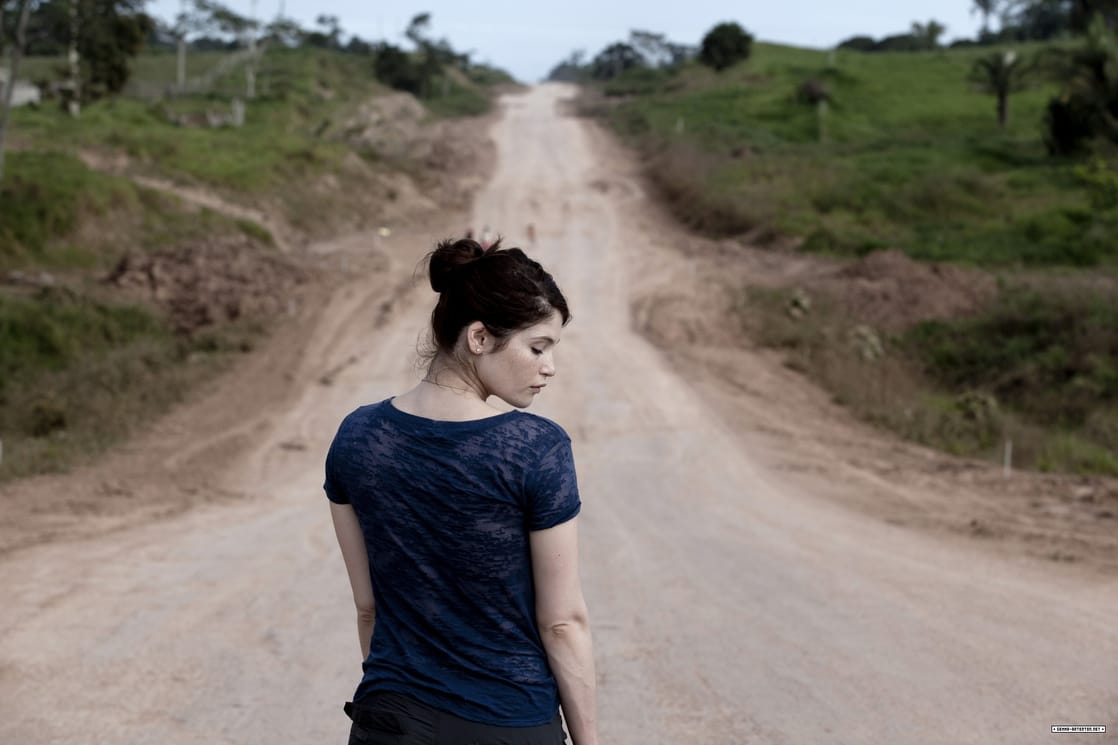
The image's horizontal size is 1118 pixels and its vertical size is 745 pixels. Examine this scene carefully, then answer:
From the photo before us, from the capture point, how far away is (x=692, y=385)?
1747cm

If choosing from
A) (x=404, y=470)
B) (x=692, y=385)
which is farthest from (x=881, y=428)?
(x=404, y=470)

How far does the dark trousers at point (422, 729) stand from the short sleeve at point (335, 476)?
470 mm

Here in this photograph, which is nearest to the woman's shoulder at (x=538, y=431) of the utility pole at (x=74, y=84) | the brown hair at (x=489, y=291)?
the brown hair at (x=489, y=291)

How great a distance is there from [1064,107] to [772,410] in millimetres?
22750

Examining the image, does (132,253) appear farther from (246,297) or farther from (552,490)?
(552,490)

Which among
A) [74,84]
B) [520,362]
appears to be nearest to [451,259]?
[520,362]

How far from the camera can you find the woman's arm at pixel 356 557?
273 centimetres

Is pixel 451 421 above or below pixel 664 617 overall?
above

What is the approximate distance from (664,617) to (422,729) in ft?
A: 15.8

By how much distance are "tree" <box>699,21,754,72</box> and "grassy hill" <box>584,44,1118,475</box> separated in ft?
18.7

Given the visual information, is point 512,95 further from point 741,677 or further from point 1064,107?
point 741,677

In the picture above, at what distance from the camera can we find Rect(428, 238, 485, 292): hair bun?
2.60 m

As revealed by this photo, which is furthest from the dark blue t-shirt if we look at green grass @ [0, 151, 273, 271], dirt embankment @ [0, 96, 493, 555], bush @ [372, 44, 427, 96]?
bush @ [372, 44, 427, 96]

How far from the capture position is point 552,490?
8.00ft
